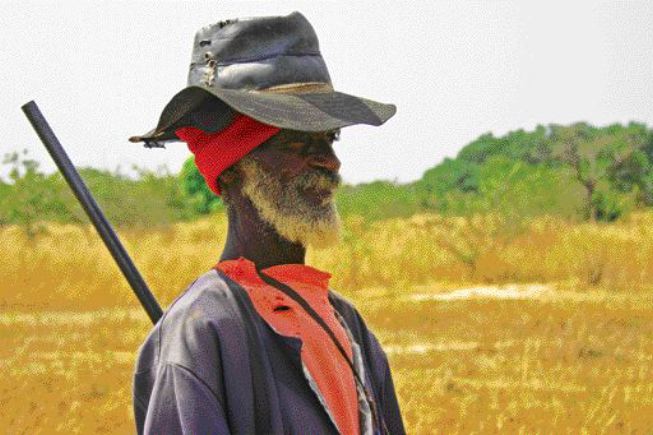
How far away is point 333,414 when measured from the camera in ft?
8.23

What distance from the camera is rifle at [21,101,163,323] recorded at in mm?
2830

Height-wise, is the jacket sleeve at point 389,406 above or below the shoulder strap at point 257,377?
below

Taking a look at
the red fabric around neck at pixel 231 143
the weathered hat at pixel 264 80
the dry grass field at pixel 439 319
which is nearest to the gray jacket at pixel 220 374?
the red fabric around neck at pixel 231 143

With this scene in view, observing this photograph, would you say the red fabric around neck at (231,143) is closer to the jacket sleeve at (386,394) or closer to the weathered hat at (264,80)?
the weathered hat at (264,80)

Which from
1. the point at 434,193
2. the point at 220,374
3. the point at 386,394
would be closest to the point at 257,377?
the point at 220,374

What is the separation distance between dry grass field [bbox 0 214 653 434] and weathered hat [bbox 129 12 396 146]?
198 inches

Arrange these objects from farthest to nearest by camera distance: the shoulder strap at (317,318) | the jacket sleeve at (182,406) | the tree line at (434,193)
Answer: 1. the tree line at (434,193)
2. the shoulder strap at (317,318)
3. the jacket sleeve at (182,406)

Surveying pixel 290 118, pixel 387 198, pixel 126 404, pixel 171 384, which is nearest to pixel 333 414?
pixel 171 384

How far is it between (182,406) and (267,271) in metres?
0.40

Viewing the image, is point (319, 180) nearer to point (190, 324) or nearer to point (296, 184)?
point (296, 184)

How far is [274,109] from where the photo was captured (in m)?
2.51

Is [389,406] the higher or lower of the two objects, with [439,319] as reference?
higher

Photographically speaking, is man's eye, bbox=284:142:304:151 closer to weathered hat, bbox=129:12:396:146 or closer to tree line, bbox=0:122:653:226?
weathered hat, bbox=129:12:396:146

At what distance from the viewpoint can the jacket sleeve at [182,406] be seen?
91.9 inches
